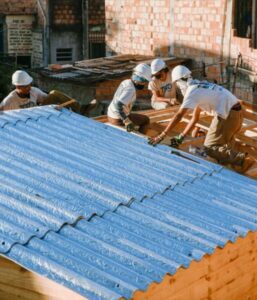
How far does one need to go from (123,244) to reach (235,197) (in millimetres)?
1893

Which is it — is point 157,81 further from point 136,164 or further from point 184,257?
point 184,257

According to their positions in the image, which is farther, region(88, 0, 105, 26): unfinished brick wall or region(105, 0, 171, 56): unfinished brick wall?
region(88, 0, 105, 26): unfinished brick wall

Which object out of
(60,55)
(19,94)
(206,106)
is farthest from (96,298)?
(60,55)

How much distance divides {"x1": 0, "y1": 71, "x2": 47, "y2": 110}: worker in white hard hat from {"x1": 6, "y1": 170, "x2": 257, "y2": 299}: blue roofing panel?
138 inches

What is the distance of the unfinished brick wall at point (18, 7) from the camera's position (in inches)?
1020

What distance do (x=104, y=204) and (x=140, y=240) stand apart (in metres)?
0.67

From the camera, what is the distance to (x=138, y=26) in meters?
17.7

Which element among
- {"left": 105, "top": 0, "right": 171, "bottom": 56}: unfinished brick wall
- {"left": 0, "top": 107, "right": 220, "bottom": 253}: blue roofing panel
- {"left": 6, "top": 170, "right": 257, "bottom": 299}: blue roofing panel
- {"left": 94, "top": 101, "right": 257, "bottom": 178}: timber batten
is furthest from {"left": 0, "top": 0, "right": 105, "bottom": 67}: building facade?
{"left": 6, "top": 170, "right": 257, "bottom": 299}: blue roofing panel

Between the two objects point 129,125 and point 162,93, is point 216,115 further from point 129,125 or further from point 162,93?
point 162,93

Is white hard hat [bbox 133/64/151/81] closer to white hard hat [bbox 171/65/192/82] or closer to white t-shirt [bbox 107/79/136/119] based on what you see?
white t-shirt [bbox 107/79/136/119]

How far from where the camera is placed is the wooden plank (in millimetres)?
5057

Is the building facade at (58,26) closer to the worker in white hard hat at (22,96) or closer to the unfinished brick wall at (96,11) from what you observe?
the unfinished brick wall at (96,11)

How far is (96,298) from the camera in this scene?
490cm

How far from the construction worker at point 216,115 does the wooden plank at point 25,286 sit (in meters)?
3.70
